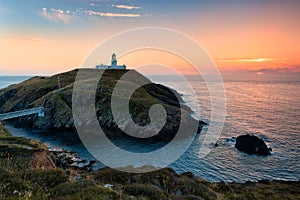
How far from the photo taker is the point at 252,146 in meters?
45.9

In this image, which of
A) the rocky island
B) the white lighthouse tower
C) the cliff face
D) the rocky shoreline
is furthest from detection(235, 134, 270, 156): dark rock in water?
the white lighthouse tower

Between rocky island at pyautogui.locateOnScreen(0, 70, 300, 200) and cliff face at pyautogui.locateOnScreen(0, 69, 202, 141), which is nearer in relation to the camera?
rocky island at pyautogui.locateOnScreen(0, 70, 300, 200)

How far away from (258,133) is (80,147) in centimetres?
4635

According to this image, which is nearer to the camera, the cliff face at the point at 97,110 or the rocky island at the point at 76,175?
the rocky island at the point at 76,175

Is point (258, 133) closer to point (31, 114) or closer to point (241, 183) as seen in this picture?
point (241, 183)

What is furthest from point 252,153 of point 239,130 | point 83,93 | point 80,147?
point 83,93

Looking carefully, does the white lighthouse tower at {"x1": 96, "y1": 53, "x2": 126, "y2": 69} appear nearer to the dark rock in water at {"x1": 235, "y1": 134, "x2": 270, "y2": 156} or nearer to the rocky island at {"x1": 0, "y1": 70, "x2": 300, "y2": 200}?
the rocky island at {"x1": 0, "y1": 70, "x2": 300, "y2": 200}


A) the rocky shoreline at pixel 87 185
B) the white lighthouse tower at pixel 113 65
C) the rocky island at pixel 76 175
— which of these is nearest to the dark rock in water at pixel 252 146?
the rocky island at pixel 76 175

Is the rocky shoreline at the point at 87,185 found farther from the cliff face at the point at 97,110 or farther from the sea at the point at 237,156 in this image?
the cliff face at the point at 97,110

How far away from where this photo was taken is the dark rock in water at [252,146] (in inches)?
1754

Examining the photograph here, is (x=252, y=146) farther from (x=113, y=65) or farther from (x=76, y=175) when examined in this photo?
(x=113, y=65)

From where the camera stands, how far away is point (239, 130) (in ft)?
208

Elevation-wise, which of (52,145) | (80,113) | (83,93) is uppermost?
(83,93)

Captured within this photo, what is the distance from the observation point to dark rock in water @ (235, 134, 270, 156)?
146ft
